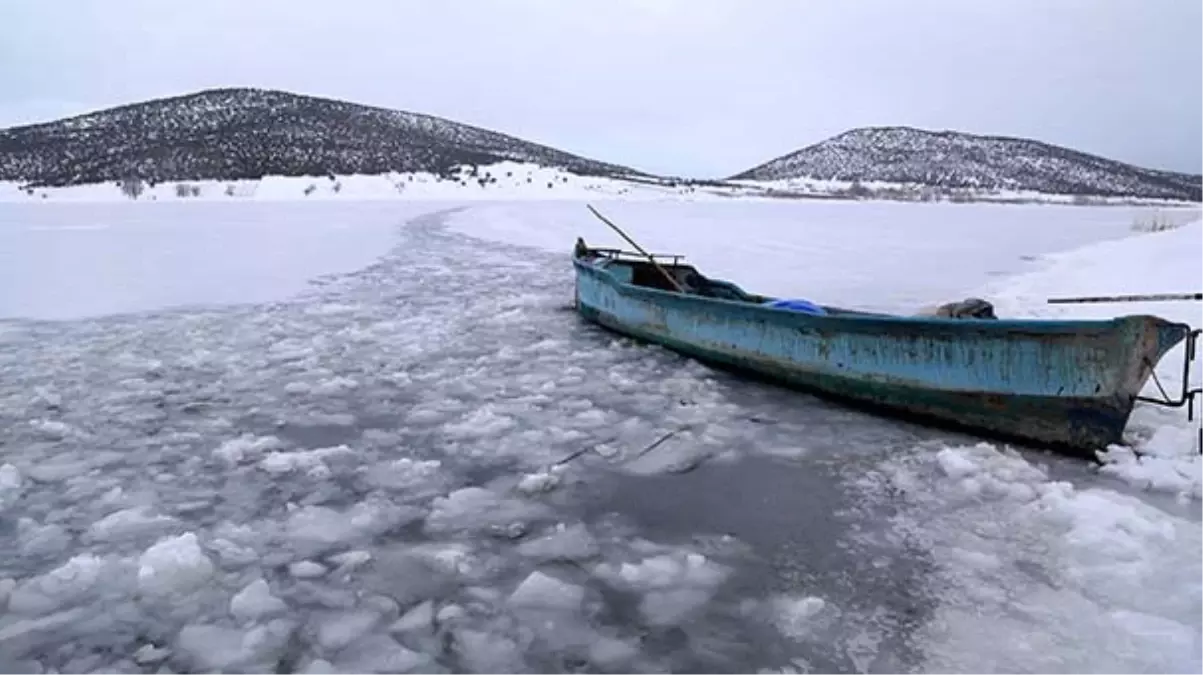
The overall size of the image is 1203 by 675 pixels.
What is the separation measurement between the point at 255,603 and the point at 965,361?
12.2 ft

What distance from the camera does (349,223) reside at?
20.6 m

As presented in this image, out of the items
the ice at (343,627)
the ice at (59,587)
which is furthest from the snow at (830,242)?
the ice at (59,587)

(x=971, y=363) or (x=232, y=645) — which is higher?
(x=971, y=363)

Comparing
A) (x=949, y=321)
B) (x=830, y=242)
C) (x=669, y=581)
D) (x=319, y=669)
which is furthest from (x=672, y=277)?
(x=830, y=242)

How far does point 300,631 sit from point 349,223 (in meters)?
19.0

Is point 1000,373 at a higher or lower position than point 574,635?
higher

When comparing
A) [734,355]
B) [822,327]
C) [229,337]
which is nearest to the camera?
[822,327]

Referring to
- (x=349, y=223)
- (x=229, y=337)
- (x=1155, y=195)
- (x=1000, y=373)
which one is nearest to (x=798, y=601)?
(x=1000, y=373)

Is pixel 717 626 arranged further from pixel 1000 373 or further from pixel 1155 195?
pixel 1155 195

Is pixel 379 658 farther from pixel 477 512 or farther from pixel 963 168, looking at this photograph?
pixel 963 168

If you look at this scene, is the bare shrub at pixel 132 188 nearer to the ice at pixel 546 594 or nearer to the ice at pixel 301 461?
the ice at pixel 301 461

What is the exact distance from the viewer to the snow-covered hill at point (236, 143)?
39656 mm

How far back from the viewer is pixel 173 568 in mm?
2977

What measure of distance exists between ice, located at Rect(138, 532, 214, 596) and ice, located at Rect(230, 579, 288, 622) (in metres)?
0.21
